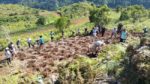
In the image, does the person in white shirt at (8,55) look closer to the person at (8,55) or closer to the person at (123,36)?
the person at (8,55)

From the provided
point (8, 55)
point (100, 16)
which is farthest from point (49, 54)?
point (100, 16)

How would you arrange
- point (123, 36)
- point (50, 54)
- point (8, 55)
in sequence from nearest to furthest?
1. point (8, 55)
2. point (123, 36)
3. point (50, 54)

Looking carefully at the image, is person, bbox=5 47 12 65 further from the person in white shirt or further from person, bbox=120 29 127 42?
person, bbox=120 29 127 42

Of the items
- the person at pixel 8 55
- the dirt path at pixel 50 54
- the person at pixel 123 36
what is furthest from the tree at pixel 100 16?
the person at pixel 8 55

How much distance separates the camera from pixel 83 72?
2522 centimetres

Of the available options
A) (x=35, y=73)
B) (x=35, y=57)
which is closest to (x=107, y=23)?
(x=35, y=57)

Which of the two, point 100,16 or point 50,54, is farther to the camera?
point 100,16

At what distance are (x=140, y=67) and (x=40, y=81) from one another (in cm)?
695

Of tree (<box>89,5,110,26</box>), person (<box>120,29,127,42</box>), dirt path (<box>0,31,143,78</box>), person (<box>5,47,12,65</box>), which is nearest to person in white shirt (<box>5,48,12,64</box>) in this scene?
person (<box>5,47,12,65</box>)

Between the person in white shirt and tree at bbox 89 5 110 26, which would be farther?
tree at bbox 89 5 110 26

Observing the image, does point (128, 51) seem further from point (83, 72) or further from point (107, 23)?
point (107, 23)

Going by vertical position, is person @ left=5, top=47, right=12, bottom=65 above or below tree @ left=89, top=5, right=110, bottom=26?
above

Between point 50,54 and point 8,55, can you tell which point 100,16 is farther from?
point 8,55

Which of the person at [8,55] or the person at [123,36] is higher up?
the person at [123,36]
